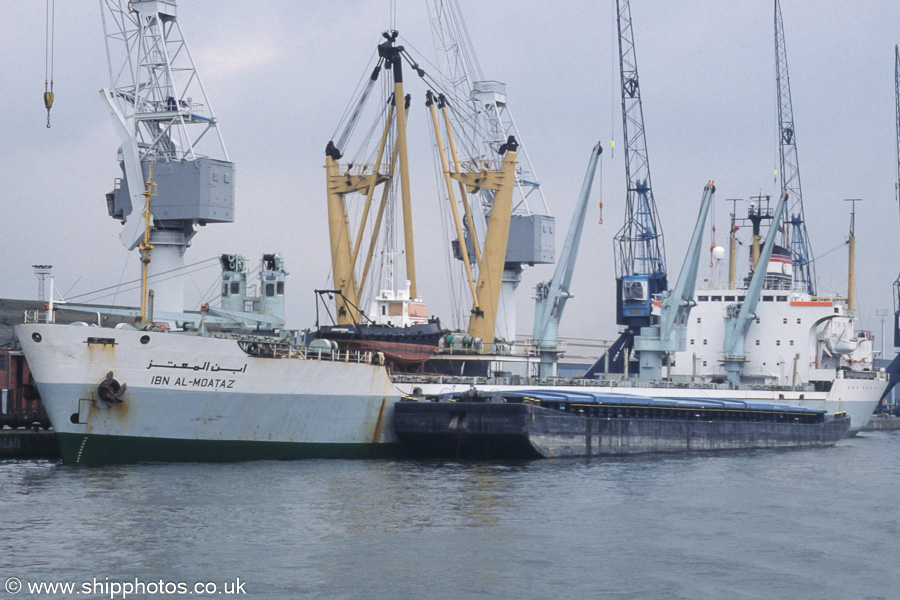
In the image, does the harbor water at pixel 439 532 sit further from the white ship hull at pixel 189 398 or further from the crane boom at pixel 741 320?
the crane boom at pixel 741 320

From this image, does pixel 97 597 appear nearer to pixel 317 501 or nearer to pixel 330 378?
pixel 317 501

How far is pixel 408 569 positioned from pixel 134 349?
17.7m

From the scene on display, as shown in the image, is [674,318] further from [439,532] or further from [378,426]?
[439,532]

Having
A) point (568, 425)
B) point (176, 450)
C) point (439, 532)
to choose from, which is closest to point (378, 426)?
point (568, 425)

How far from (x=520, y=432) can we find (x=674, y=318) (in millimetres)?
26080

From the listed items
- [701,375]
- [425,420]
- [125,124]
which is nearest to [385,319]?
[425,420]

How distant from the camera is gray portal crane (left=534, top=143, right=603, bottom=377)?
63.1m

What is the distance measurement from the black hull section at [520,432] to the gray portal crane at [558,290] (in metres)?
13.7

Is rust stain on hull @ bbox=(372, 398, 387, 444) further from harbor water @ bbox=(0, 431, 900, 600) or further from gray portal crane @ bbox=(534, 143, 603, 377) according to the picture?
gray portal crane @ bbox=(534, 143, 603, 377)

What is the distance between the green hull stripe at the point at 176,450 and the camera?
120ft

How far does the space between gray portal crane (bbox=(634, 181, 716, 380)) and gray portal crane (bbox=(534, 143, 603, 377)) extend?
589 centimetres

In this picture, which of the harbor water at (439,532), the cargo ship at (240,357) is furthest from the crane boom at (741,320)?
the harbor water at (439,532)

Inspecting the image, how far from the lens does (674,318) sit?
6538cm

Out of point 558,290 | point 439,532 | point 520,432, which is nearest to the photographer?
point 439,532
